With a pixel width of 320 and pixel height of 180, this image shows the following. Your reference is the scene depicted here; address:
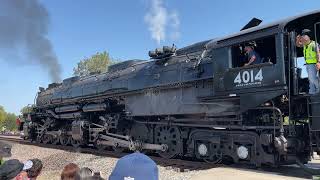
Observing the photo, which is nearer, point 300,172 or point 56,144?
point 300,172

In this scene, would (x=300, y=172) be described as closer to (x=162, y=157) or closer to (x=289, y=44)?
(x=289, y=44)

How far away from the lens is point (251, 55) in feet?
37.2

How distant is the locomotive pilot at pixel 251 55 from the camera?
37.0 feet

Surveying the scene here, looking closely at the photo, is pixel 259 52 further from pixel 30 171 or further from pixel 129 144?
pixel 30 171

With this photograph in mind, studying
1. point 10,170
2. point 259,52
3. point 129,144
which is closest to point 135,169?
point 10,170

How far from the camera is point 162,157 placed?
14.6 metres

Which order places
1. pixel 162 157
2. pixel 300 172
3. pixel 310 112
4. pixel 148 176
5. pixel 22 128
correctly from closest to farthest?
1. pixel 148 176
2. pixel 310 112
3. pixel 300 172
4. pixel 162 157
5. pixel 22 128

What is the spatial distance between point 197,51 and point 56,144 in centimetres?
1255

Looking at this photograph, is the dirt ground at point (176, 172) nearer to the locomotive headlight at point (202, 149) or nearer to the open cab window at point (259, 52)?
the locomotive headlight at point (202, 149)

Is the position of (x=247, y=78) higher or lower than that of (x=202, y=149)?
higher

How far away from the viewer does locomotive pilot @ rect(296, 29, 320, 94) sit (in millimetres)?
10219

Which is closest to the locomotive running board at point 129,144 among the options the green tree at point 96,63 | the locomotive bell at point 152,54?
the locomotive bell at point 152,54

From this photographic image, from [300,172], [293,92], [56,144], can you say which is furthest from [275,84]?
[56,144]

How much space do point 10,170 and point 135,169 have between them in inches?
86.4
